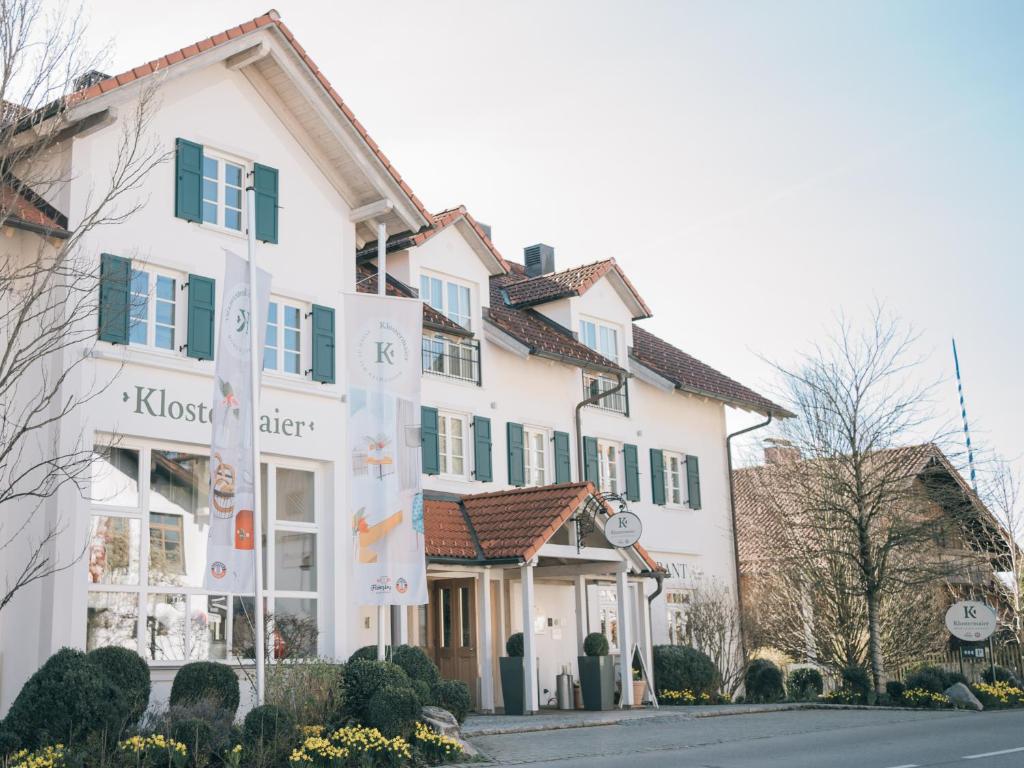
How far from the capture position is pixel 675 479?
95.6ft

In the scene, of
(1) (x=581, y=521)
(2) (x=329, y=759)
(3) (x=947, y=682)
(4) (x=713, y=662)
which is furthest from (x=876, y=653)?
(2) (x=329, y=759)

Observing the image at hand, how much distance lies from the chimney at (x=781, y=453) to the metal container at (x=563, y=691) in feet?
24.1

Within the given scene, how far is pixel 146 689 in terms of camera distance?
1373 centimetres

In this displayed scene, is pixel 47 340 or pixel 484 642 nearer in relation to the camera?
pixel 47 340

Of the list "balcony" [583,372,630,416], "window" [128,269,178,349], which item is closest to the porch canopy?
"balcony" [583,372,630,416]

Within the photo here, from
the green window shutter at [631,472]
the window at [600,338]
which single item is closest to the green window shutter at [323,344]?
the window at [600,338]

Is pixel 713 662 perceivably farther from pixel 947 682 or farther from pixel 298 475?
pixel 298 475

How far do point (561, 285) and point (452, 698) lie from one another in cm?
1312

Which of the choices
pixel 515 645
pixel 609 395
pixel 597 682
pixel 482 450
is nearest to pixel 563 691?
pixel 597 682

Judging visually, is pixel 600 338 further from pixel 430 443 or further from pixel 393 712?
pixel 393 712

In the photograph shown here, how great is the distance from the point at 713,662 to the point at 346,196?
12.3 meters

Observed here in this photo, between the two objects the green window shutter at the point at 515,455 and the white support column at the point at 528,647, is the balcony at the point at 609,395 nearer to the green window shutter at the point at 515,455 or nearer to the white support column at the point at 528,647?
the green window shutter at the point at 515,455

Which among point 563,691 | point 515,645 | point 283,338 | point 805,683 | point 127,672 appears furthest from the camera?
point 805,683

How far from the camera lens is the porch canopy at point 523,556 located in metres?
20.4
